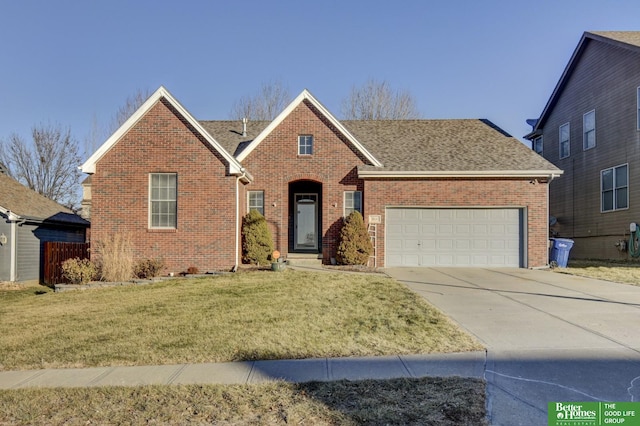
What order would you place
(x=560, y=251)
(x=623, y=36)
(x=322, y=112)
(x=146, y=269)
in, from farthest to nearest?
(x=623, y=36) < (x=322, y=112) < (x=560, y=251) < (x=146, y=269)

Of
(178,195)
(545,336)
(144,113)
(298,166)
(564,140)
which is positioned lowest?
(545,336)

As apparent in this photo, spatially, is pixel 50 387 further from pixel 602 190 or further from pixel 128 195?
pixel 602 190

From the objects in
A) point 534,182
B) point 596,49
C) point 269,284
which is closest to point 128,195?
point 269,284

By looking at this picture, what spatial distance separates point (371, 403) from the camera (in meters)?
4.26

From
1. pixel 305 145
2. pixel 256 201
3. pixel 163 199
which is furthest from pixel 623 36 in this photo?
pixel 163 199

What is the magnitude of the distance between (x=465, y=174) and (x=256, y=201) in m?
7.57

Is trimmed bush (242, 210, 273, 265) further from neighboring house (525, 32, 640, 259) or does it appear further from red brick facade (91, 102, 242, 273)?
neighboring house (525, 32, 640, 259)

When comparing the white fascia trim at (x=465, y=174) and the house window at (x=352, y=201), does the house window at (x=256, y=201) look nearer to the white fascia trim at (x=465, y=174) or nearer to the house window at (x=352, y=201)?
the house window at (x=352, y=201)

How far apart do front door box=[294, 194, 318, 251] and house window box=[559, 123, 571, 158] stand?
42.2 ft

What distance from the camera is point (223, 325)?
24.5ft

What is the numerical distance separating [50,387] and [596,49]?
22.7 meters

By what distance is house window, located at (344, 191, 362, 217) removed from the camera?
16.3 metres

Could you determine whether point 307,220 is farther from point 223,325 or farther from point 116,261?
point 223,325

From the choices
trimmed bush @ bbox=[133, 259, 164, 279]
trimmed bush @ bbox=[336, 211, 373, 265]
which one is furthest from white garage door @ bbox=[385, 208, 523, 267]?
trimmed bush @ bbox=[133, 259, 164, 279]
